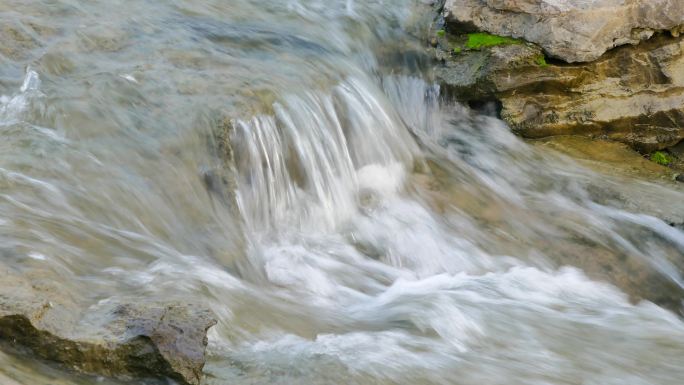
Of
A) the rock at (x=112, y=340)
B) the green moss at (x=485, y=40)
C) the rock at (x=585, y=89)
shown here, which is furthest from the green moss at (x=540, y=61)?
the rock at (x=112, y=340)

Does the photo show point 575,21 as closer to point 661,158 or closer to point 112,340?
point 661,158

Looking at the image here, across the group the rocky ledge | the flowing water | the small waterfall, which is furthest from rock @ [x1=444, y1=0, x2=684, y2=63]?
the small waterfall

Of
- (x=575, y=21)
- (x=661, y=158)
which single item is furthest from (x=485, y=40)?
(x=661, y=158)

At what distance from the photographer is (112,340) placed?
3.52m

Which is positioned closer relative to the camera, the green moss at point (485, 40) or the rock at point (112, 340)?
the rock at point (112, 340)

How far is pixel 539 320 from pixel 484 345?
74 cm

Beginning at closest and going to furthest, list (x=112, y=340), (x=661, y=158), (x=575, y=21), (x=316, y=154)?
(x=112, y=340) → (x=316, y=154) → (x=575, y=21) → (x=661, y=158)

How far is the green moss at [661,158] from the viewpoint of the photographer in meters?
8.41

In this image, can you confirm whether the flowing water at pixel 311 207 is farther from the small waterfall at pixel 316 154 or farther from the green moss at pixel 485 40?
the green moss at pixel 485 40

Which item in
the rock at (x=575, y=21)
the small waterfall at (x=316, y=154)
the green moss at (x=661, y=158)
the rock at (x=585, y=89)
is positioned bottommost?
the small waterfall at (x=316, y=154)

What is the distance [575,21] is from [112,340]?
5847 mm

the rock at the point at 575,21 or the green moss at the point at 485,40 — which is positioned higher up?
the rock at the point at 575,21

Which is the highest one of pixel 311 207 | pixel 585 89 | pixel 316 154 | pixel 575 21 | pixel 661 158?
pixel 575 21

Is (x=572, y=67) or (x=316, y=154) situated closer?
(x=316, y=154)
